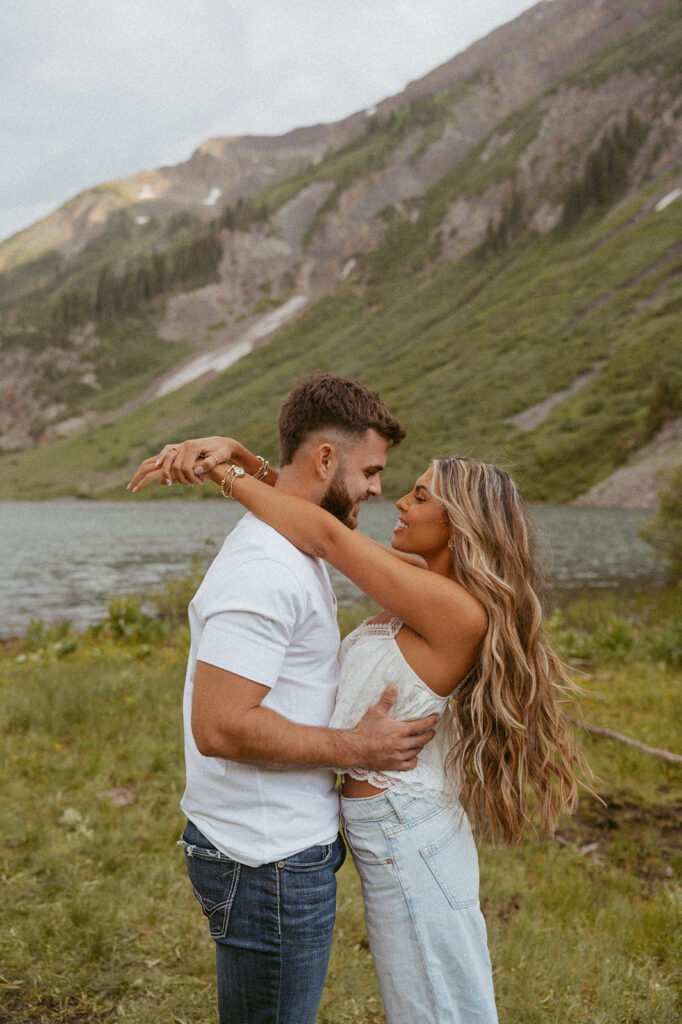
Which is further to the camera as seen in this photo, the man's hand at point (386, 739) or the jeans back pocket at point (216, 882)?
the man's hand at point (386, 739)

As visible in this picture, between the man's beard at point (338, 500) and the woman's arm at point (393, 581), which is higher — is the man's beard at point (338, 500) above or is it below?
above

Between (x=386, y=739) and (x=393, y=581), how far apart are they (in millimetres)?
576

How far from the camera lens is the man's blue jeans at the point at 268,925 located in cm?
251

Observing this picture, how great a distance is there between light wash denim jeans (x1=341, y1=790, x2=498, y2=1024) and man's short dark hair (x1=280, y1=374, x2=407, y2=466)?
1.45 meters

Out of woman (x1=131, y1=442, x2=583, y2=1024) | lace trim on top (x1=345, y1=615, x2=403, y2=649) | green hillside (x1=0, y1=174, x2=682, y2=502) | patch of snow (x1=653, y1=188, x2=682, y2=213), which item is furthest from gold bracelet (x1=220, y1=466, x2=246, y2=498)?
patch of snow (x1=653, y1=188, x2=682, y2=213)

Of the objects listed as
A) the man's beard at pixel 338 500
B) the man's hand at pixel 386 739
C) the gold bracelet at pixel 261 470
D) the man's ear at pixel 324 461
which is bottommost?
the man's hand at pixel 386 739

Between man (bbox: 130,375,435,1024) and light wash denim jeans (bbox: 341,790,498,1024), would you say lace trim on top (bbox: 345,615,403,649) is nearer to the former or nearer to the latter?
man (bbox: 130,375,435,1024)

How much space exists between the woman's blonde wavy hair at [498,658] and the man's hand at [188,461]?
3.05 ft

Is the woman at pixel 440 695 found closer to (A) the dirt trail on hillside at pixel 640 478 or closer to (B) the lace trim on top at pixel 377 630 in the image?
(B) the lace trim on top at pixel 377 630

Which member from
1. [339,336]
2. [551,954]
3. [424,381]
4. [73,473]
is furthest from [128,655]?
[339,336]

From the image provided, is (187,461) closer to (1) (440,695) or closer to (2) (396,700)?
(2) (396,700)

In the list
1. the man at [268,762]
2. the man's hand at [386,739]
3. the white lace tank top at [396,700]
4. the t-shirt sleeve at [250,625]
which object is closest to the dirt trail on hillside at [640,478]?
the white lace tank top at [396,700]

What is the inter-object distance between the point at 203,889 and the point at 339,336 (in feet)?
640

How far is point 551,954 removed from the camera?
522 cm
